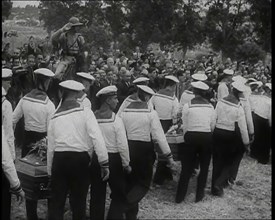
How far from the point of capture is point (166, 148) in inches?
260

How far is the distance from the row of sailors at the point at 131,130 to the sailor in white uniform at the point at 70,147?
0.04 ft

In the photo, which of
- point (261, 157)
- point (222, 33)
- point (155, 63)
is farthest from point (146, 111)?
point (222, 33)

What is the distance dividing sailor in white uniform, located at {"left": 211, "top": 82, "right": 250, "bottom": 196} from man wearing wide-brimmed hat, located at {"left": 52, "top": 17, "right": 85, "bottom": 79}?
11.3 feet

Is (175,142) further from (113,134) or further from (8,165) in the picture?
(8,165)

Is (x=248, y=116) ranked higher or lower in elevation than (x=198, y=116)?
lower

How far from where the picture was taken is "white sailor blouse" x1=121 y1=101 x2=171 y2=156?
21.6 feet

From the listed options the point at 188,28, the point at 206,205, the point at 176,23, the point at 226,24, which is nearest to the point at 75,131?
the point at 206,205

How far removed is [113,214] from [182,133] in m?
2.25

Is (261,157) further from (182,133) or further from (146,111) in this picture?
(146,111)

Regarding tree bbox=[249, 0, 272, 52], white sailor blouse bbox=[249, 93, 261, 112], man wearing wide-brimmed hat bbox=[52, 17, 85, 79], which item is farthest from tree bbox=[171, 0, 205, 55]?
man wearing wide-brimmed hat bbox=[52, 17, 85, 79]

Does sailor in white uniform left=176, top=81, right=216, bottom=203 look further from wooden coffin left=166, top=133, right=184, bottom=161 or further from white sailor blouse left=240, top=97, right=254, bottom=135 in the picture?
white sailor blouse left=240, top=97, right=254, bottom=135

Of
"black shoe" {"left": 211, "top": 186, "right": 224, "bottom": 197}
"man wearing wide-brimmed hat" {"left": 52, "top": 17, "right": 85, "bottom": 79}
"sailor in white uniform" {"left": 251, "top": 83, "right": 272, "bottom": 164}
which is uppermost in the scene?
"man wearing wide-brimmed hat" {"left": 52, "top": 17, "right": 85, "bottom": 79}

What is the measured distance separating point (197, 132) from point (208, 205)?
132cm

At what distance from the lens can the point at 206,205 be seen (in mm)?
7797
